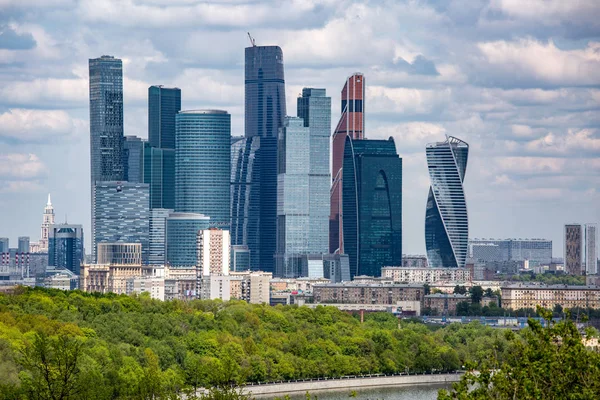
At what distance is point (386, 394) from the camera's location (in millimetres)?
83750

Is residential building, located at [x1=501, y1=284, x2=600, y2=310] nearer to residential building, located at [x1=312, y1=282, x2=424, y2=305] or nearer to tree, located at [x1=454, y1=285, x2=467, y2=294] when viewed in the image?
tree, located at [x1=454, y1=285, x2=467, y2=294]

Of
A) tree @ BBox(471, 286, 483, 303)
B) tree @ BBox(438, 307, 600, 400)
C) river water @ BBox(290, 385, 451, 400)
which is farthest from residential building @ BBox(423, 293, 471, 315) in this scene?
tree @ BBox(438, 307, 600, 400)

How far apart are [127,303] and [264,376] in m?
19.3

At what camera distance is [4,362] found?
65875 mm

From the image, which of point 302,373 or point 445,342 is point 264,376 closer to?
point 302,373

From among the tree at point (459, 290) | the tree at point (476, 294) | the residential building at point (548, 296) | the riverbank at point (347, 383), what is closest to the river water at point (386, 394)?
the riverbank at point (347, 383)

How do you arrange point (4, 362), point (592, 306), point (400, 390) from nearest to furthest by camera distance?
point (4, 362), point (400, 390), point (592, 306)

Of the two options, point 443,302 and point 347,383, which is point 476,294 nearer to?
point 443,302

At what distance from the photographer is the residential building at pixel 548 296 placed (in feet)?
576

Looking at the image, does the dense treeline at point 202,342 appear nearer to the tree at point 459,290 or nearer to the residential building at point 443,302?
the residential building at point 443,302

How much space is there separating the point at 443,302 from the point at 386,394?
311 feet

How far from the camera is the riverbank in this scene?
8375 centimetres

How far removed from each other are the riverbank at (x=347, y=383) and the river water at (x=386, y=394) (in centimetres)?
139

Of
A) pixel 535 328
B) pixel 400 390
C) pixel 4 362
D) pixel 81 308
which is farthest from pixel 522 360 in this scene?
pixel 81 308
